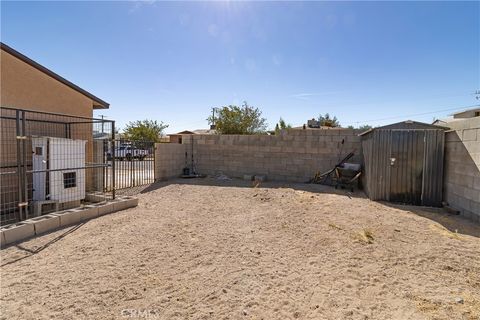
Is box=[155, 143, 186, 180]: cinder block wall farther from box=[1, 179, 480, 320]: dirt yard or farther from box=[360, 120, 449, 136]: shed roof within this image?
box=[360, 120, 449, 136]: shed roof

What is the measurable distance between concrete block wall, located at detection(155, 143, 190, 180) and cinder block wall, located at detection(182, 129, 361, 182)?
596mm

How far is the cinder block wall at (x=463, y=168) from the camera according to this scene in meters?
4.91

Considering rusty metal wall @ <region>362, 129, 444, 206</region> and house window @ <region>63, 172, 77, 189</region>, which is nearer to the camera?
house window @ <region>63, 172, 77, 189</region>

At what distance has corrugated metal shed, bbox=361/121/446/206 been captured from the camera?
6.23m

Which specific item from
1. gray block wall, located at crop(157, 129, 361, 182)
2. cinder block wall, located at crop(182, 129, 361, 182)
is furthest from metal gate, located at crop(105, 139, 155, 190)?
cinder block wall, located at crop(182, 129, 361, 182)

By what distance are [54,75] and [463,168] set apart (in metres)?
9.27

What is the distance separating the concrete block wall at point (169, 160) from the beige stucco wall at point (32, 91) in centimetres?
324

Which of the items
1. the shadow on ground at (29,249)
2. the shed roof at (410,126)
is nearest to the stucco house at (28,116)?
the shadow on ground at (29,249)

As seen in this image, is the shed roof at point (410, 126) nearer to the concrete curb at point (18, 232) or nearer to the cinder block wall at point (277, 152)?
the cinder block wall at point (277, 152)

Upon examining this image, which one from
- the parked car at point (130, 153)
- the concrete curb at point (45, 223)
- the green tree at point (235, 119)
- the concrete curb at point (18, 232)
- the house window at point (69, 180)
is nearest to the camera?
the concrete curb at point (18, 232)

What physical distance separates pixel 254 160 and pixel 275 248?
22.4ft

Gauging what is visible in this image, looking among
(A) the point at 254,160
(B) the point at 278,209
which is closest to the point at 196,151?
(A) the point at 254,160

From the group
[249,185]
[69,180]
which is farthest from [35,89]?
[249,185]

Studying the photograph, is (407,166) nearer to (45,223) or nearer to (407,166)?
(407,166)
